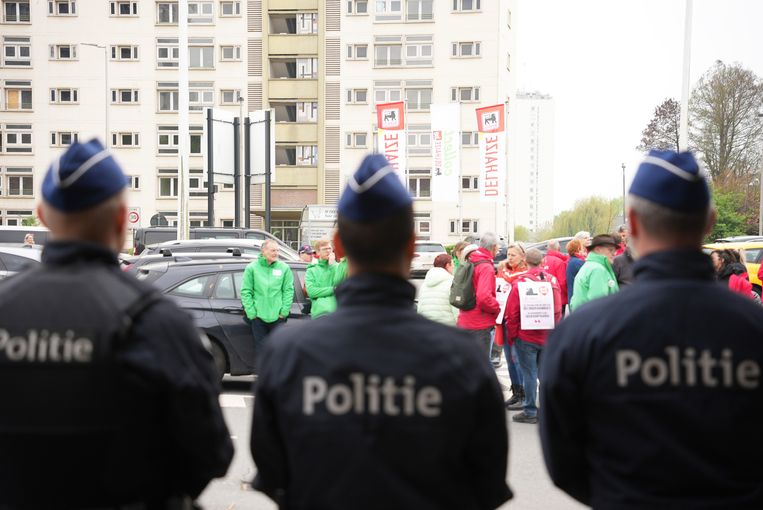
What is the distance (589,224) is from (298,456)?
301ft

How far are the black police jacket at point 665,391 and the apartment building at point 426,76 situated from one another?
171 ft

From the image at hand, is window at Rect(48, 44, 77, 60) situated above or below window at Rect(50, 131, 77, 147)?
above

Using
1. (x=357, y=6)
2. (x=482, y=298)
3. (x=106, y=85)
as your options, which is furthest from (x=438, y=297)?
(x=357, y=6)

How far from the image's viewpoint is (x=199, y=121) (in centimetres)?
5603

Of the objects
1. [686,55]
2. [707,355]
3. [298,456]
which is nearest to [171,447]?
[298,456]

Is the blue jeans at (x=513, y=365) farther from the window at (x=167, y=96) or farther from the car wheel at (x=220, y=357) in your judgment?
the window at (x=167, y=96)

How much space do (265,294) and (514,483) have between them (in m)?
4.45

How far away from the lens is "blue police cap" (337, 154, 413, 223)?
2416mm

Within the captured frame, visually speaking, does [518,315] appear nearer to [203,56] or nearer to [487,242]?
[487,242]

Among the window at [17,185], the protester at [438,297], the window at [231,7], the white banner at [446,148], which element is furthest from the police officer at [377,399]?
the window at [17,185]

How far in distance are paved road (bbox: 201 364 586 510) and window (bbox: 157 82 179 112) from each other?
50.0 metres

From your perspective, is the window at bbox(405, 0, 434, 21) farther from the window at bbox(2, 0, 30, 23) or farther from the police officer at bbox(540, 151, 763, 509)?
the police officer at bbox(540, 151, 763, 509)

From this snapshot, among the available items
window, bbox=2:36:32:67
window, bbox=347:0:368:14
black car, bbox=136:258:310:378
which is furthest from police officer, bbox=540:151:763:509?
window, bbox=2:36:32:67

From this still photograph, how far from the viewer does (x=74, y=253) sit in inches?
92.8
